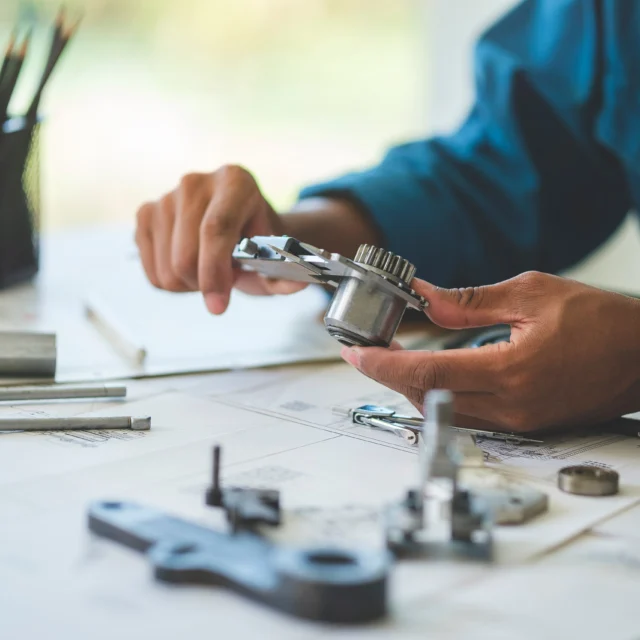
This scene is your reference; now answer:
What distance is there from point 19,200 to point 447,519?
3.19ft

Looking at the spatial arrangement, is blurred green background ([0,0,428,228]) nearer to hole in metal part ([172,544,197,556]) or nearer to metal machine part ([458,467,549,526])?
metal machine part ([458,467,549,526])

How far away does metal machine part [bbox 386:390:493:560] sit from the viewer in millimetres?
444

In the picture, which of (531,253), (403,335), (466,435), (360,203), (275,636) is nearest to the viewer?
(275,636)

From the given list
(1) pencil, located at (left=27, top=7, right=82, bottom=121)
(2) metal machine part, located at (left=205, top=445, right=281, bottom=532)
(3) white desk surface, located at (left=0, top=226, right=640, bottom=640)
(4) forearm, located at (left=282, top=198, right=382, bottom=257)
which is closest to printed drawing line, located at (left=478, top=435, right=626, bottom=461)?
(3) white desk surface, located at (left=0, top=226, right=640, bottom=640)

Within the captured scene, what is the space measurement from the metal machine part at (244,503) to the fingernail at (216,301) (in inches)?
17.9

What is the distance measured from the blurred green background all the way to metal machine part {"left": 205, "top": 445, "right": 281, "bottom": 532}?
92.6 inches

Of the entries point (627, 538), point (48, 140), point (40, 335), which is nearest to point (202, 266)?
point (40, 335)

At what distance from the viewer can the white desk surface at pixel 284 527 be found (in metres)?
0.40

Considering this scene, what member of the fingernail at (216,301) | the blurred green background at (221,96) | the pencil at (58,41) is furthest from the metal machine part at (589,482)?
the blurred green background at (221,96)

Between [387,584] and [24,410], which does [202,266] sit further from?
[387,584]

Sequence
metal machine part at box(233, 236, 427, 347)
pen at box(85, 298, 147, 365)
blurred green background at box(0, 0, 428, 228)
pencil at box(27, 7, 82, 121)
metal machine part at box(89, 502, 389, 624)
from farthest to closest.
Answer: blurred green background at box(0, 0, 428, 228) < pencil at box(27, 7, 82, 121) < pen at box(85, 298, 147, 365) < metal machine part at box(233, 236, 427, 347) < metal machine part at box(89, 502, 389, 624)

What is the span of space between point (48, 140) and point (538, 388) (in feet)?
8.29

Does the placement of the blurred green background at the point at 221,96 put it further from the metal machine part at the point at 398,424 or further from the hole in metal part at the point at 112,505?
the hole in metal part at the point at 112,505

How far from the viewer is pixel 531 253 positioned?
1393 mm
